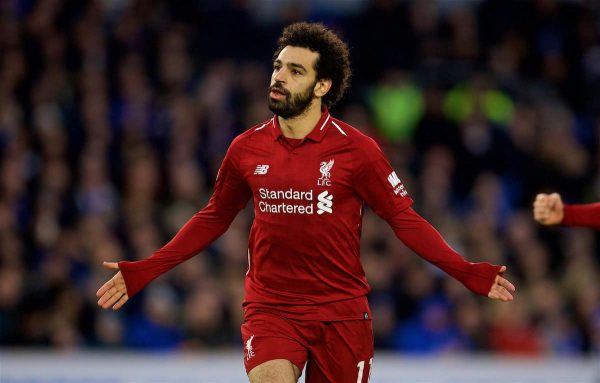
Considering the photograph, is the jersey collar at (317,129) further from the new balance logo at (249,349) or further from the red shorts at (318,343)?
the new balance logo at (249,349)

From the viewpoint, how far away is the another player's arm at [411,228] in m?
5.92

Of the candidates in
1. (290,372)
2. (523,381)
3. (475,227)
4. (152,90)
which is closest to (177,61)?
(152,90)

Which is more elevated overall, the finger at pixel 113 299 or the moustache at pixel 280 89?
the moustache at pixel 280 89

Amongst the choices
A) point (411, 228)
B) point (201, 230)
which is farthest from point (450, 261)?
point (201, 230)

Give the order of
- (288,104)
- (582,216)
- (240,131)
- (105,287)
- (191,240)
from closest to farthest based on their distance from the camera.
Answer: (288,104)
(105,287)
(191,240)
(582,216)
(240,131)

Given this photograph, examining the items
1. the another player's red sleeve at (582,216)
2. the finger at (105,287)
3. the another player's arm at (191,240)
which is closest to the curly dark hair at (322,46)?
the another player's arm at (191,240)

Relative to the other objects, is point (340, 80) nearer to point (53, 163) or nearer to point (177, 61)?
point (53, 163)

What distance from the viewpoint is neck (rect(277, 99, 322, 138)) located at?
6066 mm

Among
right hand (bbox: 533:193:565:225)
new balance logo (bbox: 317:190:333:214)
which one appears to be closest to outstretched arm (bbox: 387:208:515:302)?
new balance logo (bbox: 317:190:333:214)

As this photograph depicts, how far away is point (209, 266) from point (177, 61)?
258cm

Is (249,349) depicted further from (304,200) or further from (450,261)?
(450,261)

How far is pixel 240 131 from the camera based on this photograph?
12.4 metres

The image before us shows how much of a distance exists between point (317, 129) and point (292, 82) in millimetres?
271

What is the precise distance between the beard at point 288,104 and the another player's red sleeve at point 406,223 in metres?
0.39
